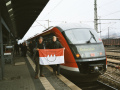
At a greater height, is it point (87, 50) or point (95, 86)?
point (87, 50)

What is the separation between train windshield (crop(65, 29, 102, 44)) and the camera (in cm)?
638

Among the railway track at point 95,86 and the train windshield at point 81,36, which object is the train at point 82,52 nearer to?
the train windshield at point 81,36

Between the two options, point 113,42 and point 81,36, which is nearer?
point 81,36

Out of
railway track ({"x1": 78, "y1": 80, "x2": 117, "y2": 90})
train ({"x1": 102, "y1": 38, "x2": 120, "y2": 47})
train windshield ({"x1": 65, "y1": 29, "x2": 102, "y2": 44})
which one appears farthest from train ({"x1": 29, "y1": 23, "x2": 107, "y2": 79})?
train ({"x1": 102, "y1": 38, "x2": 120, "y2": 47})

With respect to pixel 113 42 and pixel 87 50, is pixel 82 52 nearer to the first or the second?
pixel 87 50

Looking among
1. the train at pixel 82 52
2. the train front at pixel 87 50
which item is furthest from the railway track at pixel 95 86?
the train front at pixel 87 50

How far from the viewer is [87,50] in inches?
240

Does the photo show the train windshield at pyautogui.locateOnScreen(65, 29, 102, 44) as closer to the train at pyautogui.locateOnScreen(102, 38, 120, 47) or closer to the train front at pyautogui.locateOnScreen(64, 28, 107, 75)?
the train front at pyautogui.locateOnScreen(64, 28, 107, 75)

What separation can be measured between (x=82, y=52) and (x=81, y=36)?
92 centimetres

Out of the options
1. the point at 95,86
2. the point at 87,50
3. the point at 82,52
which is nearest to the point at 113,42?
the point at 95,86

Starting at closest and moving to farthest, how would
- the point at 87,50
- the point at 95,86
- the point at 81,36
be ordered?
the point at 87,50 → the point at 95,86 → the point at 81,36

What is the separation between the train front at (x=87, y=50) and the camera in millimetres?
5809

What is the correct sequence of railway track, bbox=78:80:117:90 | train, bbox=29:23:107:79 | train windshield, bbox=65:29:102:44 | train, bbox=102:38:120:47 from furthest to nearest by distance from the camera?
train, bbox=102:38:120:47 → train windshield, bbox=65:29:102:44 → railway track, bbox=78:80:117:90 → train, bbox=29:23:107:79

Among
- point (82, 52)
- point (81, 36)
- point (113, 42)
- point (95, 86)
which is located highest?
point (113, 42)
